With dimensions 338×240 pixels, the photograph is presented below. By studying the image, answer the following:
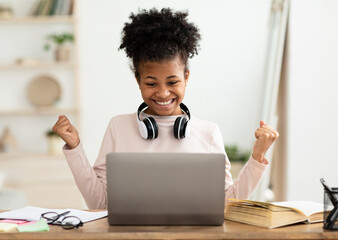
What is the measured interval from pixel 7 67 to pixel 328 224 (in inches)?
157

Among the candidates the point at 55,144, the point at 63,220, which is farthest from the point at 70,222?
the point at 55,144

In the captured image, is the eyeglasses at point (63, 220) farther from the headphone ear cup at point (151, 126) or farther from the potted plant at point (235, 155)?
the potted plant at point (235, 155)

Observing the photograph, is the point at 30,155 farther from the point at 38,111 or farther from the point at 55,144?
the point at 38,111

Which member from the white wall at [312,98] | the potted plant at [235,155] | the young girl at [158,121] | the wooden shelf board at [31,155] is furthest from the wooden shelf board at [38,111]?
the young girl at [158,121]

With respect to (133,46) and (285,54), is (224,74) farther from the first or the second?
(133,46)

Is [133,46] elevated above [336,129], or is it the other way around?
[133,46]

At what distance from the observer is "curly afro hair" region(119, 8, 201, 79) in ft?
5.35

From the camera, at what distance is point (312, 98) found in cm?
334

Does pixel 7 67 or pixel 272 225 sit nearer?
pixel 272 225

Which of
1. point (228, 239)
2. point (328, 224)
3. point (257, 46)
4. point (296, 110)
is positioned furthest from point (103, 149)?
point (257, 46)

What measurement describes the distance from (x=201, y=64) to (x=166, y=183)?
3.83 metres

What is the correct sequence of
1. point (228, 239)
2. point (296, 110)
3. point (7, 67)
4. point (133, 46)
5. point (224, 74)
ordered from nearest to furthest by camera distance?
point (228, 239) → point (133, 46) → point (296, 110) → point (7, 67) → point (224, 74)

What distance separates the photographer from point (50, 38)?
474 cm

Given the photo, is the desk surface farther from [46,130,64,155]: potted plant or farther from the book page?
[46,130,64,155]: potted plant
